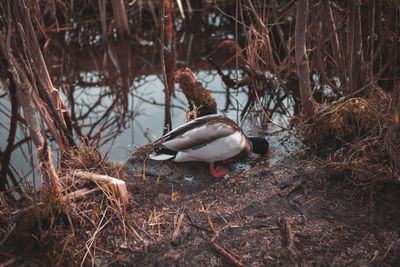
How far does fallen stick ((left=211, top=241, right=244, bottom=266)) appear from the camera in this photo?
205 cm

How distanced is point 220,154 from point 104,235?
3.66 ft

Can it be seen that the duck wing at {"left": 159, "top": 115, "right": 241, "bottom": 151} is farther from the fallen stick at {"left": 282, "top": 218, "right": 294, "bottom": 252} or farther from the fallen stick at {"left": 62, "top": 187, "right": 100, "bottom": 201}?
the fallen stick at {"left": 282, "top": 218, "right": 294, "bottom": 252}

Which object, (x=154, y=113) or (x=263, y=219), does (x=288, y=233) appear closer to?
(x=263, y=219)

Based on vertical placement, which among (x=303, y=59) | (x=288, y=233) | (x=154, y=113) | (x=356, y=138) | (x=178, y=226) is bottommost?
(x=288, y=233)

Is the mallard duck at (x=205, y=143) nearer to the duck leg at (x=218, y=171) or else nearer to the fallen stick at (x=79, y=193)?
the duck leg at (x=218, y=171)

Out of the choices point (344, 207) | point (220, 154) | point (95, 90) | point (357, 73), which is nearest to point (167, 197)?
point (220, 154)

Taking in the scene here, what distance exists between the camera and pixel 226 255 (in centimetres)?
210

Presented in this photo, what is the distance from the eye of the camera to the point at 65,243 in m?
2.13

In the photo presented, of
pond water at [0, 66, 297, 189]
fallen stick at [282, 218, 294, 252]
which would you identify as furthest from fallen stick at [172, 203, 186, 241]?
pond water at [0, 66, 297, 189]

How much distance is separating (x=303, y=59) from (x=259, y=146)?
89 cm

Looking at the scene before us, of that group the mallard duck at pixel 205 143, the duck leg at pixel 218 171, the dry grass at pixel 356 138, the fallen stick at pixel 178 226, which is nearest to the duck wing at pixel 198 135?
the mallard duck at pixel 205 143

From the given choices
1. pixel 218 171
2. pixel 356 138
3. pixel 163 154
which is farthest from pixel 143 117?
pixel 356 138

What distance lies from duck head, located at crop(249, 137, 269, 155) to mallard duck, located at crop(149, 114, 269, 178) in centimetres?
20

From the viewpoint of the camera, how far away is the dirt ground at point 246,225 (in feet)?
6.95
